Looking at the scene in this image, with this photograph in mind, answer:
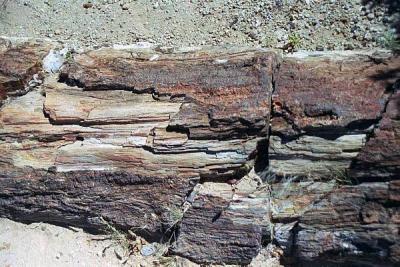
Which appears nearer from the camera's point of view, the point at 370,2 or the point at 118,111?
the point at 118,111

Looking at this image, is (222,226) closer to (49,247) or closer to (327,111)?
(327,111)

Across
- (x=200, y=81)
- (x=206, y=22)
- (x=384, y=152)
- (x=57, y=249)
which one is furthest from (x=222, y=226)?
(x=206, y=22)

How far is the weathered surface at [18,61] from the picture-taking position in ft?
15.7

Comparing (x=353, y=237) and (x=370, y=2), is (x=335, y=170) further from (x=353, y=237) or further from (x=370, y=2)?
(x=370, y=2)

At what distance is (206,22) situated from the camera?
17.1 feet

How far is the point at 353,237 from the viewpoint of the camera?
375 cm

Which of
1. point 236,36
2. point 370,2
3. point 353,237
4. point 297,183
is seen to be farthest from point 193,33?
point 353,237

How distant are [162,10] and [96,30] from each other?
0.62 m

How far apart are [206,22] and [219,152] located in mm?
1535

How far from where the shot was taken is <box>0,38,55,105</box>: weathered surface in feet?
15.7

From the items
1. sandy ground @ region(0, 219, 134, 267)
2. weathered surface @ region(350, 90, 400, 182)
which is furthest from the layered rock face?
sandy ground @ region(0, 219, 134, 267)

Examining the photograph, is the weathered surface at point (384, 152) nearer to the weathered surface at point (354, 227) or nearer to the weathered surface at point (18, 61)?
the weathered surface at point (354, 227)

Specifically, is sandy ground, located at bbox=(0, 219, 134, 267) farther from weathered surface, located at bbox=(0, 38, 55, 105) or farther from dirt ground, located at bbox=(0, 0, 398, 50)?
dirt ground, located at bbox=(0, 0, 398, 50)

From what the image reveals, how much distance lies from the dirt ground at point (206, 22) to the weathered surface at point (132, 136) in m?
0.70
